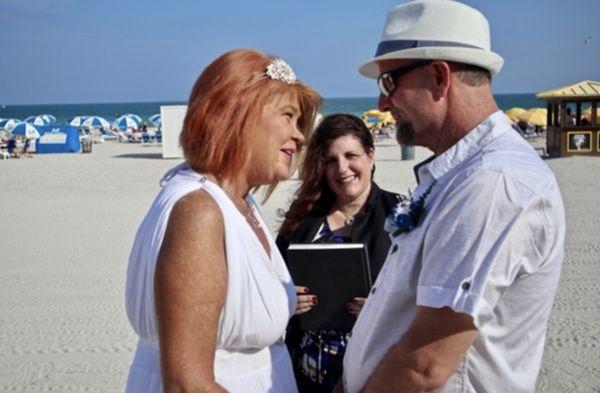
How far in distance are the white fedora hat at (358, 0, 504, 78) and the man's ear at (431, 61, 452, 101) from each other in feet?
0.06

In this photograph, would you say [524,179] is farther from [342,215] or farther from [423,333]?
[342,215]

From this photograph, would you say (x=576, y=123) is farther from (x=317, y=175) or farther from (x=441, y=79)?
(x=441, y=79)

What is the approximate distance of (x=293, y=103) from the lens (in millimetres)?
2479

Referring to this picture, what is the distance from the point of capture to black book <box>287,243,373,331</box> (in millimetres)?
3035

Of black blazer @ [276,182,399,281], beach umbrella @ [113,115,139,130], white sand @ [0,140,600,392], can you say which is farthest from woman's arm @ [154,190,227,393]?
beach umbrella @ [113,115,139,130]

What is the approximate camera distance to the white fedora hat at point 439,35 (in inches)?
78.0

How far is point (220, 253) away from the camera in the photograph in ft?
6.93

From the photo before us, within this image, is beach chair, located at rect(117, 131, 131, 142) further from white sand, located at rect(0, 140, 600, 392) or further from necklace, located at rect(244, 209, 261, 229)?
necklace, located at rect(244, 209, 261, 229)

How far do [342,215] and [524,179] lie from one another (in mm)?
1980

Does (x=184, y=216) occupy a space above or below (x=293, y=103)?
below

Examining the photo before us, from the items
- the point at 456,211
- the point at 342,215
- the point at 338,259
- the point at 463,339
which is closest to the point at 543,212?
the point at 456,211

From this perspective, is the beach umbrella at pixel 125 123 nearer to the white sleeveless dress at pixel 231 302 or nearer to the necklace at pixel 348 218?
the necklace at pixel 348 218

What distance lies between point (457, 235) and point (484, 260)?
9 centimetres

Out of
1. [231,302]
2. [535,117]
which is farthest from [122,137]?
[231,302]
